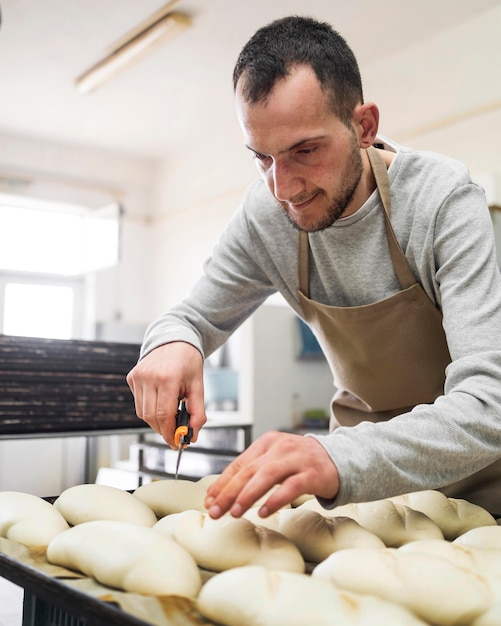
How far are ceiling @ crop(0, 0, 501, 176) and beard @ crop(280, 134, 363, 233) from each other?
255 cm

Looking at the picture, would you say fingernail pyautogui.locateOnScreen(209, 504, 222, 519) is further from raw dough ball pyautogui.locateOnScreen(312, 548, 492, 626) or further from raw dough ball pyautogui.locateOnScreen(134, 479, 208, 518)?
raw dough ball pyautogui.locateOnScreen(134, 479, 208, 518)

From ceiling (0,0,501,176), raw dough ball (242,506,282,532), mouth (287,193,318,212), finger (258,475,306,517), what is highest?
ceiling (0,0,501,176)

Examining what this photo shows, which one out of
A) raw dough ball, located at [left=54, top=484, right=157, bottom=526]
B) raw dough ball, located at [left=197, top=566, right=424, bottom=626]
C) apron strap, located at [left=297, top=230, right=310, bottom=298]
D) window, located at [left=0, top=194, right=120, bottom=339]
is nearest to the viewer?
raw dough ball, located at [left=197, top=566, right=424, bottom=626]

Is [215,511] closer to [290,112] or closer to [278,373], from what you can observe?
[290,112]

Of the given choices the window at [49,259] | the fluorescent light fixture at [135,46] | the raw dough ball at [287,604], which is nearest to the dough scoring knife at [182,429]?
the raw dough ball at [287,604]

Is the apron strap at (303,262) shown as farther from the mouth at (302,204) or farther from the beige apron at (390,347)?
the mouth at (302,204)

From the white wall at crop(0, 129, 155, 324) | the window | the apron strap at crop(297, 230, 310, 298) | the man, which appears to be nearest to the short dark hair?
the man

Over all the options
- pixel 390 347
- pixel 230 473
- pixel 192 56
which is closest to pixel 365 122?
pixel 390 347

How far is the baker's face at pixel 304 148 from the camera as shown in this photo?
35.9 inches

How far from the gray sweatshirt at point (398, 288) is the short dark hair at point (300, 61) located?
197mm

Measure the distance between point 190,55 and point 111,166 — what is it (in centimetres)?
193

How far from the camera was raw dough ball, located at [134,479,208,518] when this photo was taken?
0.94m

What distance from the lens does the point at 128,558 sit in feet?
2.10

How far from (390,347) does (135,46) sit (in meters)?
2.88
